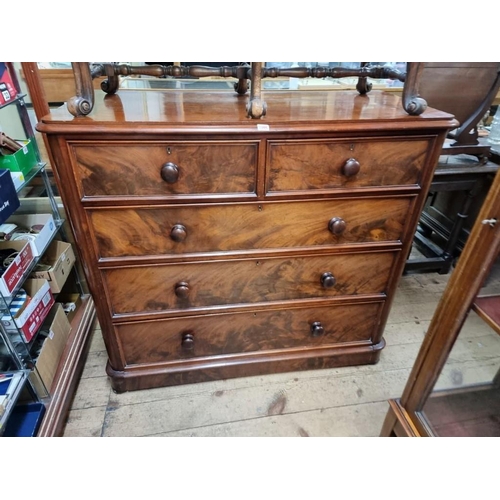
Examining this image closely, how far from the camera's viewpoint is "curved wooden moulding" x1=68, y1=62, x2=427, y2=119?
38.9 inches

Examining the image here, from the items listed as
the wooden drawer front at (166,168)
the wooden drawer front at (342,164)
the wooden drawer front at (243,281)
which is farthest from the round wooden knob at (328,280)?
the wooden drawer front at (166,168)

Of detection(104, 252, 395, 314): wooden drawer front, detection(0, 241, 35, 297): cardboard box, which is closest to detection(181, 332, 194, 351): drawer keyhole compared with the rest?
detection(104, 252, 395, 314): wooden drawer front

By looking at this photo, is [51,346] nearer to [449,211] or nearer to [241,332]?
[241,332]

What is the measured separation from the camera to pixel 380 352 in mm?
1629

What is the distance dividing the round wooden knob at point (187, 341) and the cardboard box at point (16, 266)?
1.93ft

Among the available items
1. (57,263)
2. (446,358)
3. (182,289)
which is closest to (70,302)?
(57,263)

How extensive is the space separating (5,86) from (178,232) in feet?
2.68

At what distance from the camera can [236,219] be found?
1.16m

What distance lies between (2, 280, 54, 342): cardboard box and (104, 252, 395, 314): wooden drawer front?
11.0 inches

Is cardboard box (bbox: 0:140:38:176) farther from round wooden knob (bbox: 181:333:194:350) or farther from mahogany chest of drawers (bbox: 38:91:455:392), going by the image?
round wooden knob (bbox: 181:333:194:350)

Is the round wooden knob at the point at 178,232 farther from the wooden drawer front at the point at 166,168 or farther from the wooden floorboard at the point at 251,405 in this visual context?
the wooden floorboard at the point at 251,405

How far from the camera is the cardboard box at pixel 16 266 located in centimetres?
111
